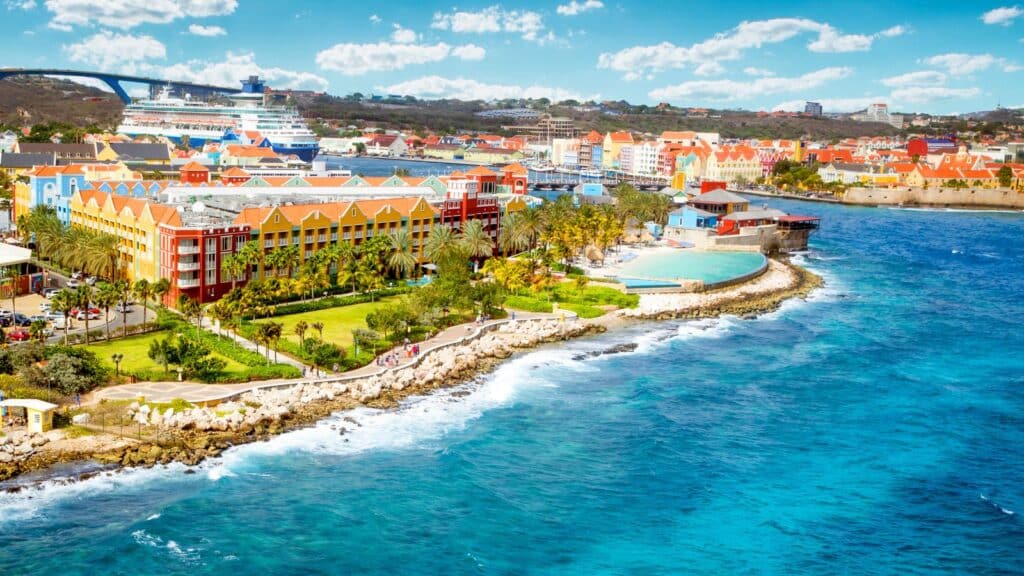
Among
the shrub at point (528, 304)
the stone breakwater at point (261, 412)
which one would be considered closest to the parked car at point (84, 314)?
the stone breakwater at point (261, 412)

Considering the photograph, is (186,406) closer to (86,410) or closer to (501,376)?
(86,410)

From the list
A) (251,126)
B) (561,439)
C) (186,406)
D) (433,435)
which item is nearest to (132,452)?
(186,406)

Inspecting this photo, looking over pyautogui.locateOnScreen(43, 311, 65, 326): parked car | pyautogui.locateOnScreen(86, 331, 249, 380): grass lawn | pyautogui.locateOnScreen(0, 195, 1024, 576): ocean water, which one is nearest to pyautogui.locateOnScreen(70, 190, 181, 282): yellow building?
pyautogui.locateOnScreen(43, 311, 65, 326): parked car

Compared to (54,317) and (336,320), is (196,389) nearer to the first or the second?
(336,320)

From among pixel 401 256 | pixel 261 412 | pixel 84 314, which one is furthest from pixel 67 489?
pixel 401 256

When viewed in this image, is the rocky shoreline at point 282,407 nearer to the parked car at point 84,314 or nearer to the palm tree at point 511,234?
the parked car at point 84,314
